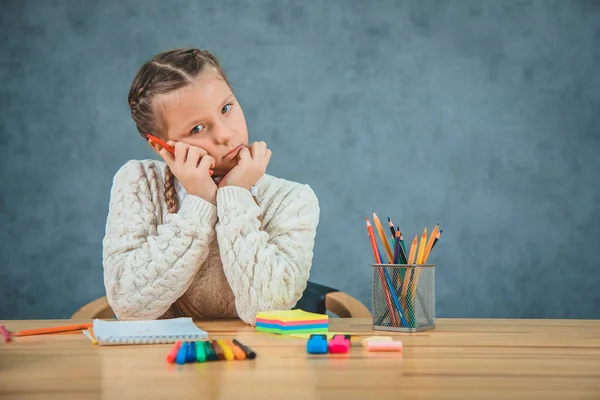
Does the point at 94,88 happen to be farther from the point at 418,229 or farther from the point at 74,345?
the point at 74,345

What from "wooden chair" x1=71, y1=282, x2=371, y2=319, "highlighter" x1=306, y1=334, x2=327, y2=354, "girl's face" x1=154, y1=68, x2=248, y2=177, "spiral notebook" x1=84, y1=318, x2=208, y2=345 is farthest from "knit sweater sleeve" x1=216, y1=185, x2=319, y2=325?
"wooden chair" x1=71, y1=282, x2=371, y2=319

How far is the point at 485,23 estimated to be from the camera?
109 inches

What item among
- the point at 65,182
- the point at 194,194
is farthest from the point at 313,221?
the point at 65,182

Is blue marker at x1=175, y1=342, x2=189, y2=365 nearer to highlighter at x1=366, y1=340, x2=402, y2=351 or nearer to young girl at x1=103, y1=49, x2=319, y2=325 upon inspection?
highlighter at x1=366, y1=340, x2=402, y2=351

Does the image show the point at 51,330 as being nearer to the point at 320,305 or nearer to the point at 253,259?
the point at 253,259

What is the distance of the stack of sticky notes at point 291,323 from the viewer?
1053 mm

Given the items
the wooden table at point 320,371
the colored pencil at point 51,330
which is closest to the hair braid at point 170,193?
the colored pencil at point 51,330

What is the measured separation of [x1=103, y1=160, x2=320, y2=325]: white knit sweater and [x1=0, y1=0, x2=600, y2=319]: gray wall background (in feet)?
4.46

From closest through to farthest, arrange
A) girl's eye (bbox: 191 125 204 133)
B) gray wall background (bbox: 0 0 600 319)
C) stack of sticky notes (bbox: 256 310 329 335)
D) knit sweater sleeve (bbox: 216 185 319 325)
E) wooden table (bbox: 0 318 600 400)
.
Result: wooden table (bbox: 0 318 600 400) → stack of sticky notes (bbox: 256 310 329 335) → knit sweater sleeve (bbox: 216 185 319 325) → girl's eye (bbox: 191 125 204 133) → gray wall background (bbox: 0 0 600 319)

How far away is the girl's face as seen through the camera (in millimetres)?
1393

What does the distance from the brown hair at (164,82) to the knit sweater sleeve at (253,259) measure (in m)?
0.17

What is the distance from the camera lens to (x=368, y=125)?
2795 millimetres

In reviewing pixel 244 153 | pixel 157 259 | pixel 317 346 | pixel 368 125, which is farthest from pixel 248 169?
pixel 368 125

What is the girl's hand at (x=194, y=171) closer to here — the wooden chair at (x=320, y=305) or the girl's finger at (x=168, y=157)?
the girl's finger at (x=168, y=157)
